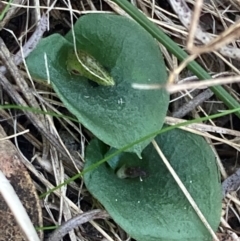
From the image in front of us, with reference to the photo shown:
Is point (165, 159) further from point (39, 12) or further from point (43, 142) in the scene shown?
point (39, 12)

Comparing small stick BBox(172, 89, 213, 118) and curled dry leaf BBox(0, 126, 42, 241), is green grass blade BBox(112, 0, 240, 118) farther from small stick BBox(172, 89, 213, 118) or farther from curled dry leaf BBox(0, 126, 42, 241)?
curled dry leaf BBox(0, 126, 42, 241)

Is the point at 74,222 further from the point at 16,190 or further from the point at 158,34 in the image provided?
the point at 158,34

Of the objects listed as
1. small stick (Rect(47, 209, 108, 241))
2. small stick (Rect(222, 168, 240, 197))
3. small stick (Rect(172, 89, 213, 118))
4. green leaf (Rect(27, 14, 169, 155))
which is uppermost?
green leaf (Rect(27, 14, 169, 155))

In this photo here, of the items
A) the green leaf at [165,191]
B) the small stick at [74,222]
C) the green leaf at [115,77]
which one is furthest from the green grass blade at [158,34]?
the small stick at [74,222]

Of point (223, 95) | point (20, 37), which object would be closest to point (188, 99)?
point (223, 95)

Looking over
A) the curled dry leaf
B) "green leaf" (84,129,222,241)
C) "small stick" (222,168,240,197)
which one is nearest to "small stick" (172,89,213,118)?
"green leaf" (84,129,222,241)

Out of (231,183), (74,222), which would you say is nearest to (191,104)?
(231,183)
